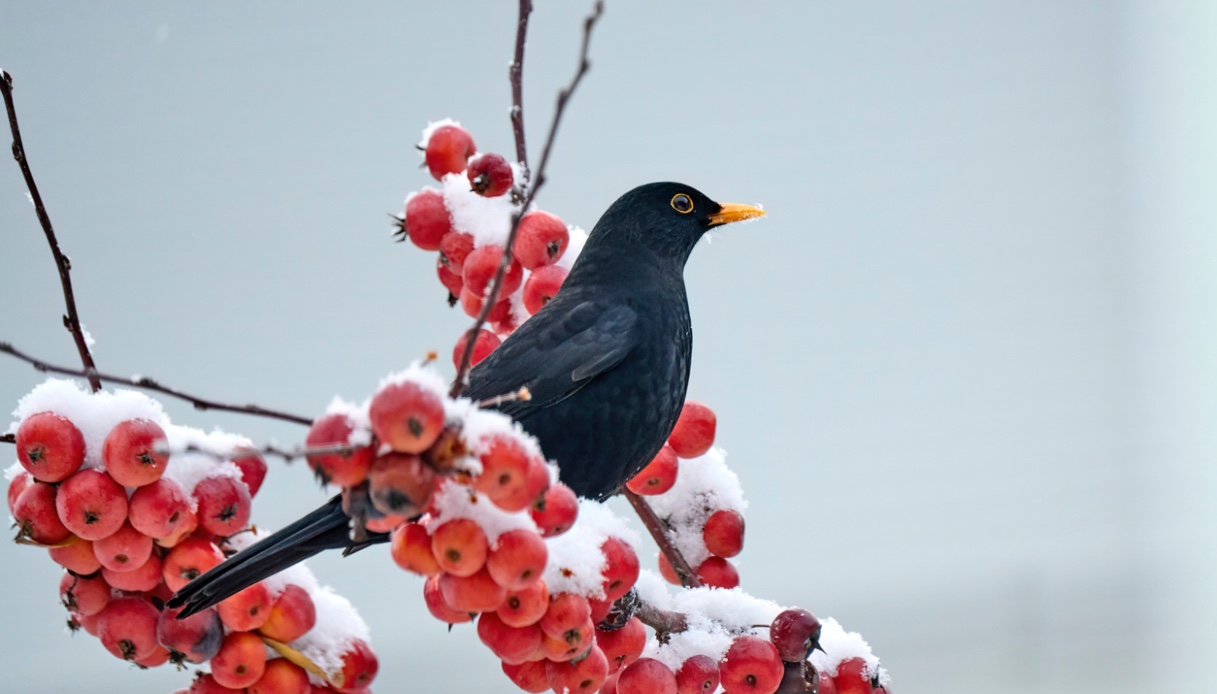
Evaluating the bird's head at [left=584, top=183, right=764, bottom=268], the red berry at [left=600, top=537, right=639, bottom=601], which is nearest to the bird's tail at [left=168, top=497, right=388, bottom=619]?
the red berry at [left=600, top=537, right=639, bottom=601]

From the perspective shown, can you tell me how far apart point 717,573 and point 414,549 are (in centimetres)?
57

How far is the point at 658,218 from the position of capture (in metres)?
1.76

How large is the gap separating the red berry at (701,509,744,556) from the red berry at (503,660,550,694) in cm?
29

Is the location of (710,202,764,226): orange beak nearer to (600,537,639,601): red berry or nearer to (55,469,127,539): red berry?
(600,537,639,601): red berry

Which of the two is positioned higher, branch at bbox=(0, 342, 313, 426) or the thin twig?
the thin twig

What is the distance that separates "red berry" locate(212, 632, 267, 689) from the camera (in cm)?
100

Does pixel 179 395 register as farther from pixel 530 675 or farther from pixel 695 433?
pixel 695 433

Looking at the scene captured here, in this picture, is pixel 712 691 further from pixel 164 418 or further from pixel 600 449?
pixel 164 418

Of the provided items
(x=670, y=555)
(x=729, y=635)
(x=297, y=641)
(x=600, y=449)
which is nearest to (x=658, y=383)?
(x=600, y=449)

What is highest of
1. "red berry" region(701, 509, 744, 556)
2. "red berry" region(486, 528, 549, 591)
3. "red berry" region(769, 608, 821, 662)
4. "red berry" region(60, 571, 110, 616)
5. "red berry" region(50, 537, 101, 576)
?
"red berry" region(701, 509, 744, 556)

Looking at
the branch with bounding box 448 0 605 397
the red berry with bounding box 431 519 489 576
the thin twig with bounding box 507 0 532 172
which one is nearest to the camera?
the branch with bounding box 448 0 605 397

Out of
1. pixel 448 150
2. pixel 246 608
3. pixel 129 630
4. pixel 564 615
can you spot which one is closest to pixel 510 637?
pixel 564 615

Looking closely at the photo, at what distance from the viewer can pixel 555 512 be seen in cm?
76

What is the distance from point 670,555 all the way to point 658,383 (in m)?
0.25
